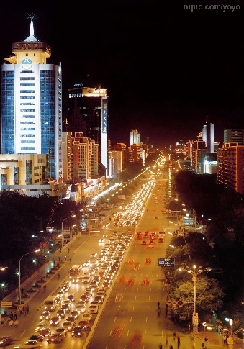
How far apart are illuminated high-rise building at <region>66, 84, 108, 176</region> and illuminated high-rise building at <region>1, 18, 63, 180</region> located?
118 ft

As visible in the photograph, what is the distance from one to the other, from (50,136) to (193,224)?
20432 mm

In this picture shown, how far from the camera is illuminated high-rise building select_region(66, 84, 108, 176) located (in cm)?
8838


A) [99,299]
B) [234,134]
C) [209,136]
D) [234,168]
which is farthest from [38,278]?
[209,136]

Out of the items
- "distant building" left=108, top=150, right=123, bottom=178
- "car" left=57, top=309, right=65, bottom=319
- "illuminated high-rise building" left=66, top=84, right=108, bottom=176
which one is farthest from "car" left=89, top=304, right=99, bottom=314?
"distant building" left=108, top=150, right=123, bottom=178

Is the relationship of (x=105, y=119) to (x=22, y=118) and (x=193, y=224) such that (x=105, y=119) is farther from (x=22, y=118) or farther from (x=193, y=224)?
(x=193, y=224)

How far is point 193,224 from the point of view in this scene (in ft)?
113

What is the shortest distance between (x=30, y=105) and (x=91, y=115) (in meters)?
38.8

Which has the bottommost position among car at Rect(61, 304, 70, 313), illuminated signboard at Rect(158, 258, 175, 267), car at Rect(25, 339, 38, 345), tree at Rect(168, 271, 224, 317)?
car at Rect(61, 304, 70, 313)

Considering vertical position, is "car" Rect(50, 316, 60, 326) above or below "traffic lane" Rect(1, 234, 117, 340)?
above

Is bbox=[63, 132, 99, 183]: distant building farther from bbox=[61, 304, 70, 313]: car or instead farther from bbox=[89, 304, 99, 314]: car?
bbox=[89, 304, 99, 314]: car

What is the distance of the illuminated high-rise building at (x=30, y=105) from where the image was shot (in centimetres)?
5119

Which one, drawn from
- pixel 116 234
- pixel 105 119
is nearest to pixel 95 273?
pixel 116 234

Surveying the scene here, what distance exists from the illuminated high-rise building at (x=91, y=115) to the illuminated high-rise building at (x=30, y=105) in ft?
118

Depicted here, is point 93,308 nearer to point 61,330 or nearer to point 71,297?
point 71,297
